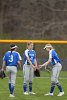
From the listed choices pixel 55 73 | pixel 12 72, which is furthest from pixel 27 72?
pixel 55 73

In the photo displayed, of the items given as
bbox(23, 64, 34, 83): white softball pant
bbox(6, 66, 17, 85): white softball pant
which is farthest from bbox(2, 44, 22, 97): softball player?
bbox(23, 64, 34, 83): white softball pant

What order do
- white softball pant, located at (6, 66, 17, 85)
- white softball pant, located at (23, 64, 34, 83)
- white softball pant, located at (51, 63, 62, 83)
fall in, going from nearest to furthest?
white softball pant, located at (6, 66, 17, 85) < white softball pant, located at (51, 63, 62, 83) < white softball pant, located at (23, 64, 34, 83)

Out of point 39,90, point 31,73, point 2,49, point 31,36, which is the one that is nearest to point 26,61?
point 31,73

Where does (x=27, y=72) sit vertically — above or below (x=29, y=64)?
below

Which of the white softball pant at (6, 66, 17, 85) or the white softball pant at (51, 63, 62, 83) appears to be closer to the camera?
the white softball pant at (6, 66, 17, 85)

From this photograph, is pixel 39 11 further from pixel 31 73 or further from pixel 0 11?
pixel 31 73

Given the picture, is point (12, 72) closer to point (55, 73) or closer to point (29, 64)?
point (29, 64)

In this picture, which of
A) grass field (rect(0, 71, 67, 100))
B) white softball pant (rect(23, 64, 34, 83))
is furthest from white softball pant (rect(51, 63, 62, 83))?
white softball pant (rect(23, 64, 34, 83))

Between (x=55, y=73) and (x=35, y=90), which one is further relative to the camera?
(x=35, y=90)

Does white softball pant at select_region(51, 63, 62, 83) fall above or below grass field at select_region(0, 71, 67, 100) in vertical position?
above

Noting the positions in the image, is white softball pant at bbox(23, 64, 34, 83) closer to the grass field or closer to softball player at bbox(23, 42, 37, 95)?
softball player at bbox(23, 42, 37, 95)

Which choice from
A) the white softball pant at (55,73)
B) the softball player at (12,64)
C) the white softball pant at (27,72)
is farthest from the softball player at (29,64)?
the white softball pant at (55,73)

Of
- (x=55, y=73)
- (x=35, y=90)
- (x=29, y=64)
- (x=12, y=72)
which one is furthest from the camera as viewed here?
(x=35, y=90)

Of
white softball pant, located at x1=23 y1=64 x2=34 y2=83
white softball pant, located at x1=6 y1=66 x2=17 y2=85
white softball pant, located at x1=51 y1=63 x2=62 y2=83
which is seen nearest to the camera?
white softball pant, located at x1=6 y1=66 x2=17 y2=85
